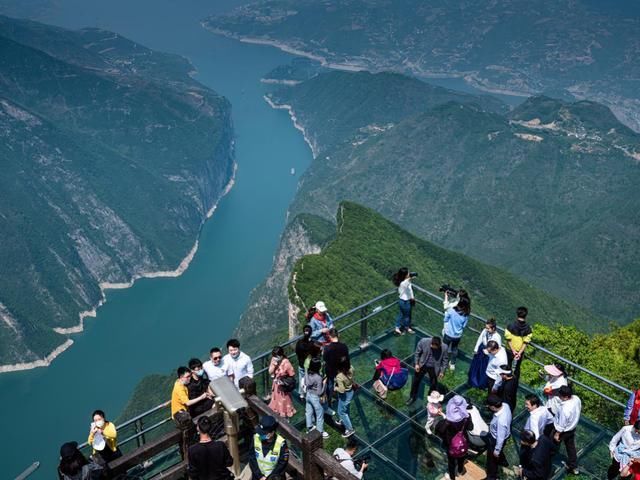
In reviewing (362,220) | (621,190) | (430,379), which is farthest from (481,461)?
(621,190)

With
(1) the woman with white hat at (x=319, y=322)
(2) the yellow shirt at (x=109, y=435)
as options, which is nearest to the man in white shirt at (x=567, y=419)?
(1) the woman with white hat at (x=319, y=322)

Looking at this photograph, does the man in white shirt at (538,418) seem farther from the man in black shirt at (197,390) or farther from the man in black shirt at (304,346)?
the man in black shirt at (197,390)

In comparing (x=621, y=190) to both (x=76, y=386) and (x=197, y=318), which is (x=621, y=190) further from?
(x=76, y=386)

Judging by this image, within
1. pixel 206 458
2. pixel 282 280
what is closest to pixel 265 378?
pixel 206 458

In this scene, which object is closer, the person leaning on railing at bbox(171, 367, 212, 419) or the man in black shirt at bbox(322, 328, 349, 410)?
the person leaning on railing at bbox(171, 367, 212, 419)

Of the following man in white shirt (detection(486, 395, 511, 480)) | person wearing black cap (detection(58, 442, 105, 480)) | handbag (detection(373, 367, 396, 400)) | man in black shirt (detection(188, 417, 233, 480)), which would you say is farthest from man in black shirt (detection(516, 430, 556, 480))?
person wearing black cap (detection(58, 442, 105, 480))

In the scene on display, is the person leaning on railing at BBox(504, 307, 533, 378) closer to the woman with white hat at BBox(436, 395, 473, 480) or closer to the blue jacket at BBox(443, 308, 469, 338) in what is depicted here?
the blue jacket at BBox(443, 308, 469, 338)
